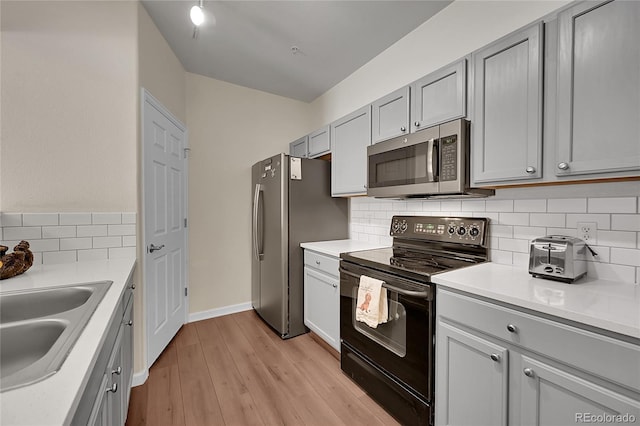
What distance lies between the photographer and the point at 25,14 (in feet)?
5.32

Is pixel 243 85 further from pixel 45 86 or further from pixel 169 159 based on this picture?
pixel 45 86

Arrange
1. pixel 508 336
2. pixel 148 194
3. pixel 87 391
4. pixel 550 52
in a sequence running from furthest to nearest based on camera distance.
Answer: pixel 148 194 < pixel 550 52 < pixel 508 336 < pixel 87 391

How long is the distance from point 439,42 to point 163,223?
2685 mm

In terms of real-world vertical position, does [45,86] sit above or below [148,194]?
above

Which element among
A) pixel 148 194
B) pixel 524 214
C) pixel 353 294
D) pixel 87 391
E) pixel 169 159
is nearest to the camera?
pixel 87 391

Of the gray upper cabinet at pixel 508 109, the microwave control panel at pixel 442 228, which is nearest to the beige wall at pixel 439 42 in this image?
the gray upper cabinet at pixel 508 109

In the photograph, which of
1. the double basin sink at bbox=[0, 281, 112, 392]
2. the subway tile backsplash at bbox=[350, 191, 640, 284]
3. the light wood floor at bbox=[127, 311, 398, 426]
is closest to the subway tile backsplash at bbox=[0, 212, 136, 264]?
the double basin sink at bbox=[0, 281, 112, 392]

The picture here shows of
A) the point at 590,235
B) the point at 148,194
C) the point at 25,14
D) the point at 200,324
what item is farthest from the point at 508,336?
the point at 25,14

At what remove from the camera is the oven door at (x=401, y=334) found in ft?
4.58

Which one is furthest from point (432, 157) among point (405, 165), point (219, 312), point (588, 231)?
point (219, 312)

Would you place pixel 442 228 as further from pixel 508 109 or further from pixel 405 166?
pixel 508 109

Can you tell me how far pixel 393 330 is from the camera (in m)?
1.62

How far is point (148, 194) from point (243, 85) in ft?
6.01

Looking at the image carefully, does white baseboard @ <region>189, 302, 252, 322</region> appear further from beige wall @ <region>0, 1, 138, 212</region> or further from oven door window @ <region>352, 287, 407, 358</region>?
oven door window @ <region>352, 287, 407, 358</region>
